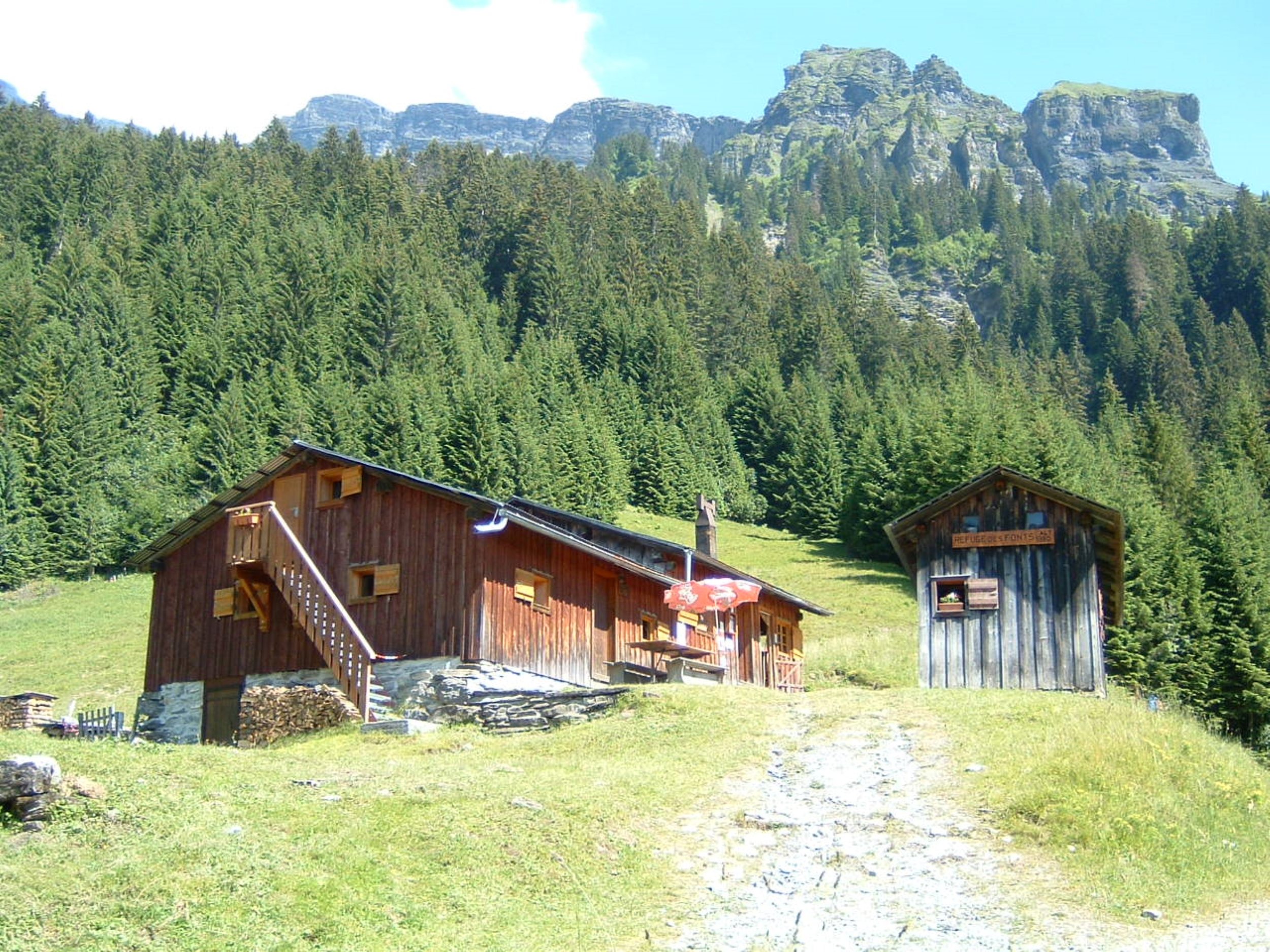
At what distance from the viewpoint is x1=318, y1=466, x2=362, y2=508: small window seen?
29375mm

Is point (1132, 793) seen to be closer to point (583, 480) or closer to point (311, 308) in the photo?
point (583, 480)

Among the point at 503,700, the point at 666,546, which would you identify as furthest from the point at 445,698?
the point at 666,546

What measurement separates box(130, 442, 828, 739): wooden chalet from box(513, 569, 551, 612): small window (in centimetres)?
4

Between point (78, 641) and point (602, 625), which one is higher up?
point (602, 625)

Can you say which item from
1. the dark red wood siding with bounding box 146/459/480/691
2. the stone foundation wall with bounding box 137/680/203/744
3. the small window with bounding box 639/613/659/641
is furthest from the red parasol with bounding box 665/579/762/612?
the stone foundation wall with bounding box 137/680/203/744

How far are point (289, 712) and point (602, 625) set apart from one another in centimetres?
752

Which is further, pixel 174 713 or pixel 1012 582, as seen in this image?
pixel 174 713

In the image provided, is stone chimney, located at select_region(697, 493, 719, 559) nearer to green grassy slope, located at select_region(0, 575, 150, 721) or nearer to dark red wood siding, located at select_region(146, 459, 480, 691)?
dark red wood siding, located at select_region(146, 459, 480, 691)

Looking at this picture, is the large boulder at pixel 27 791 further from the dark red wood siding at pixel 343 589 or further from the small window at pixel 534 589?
the small window at pixel 534 589

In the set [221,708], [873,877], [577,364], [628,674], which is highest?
[577,364]

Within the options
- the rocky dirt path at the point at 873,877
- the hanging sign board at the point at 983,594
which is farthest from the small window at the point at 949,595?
the rocky dirt path at the point at 873,877

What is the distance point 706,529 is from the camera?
44.0 metres

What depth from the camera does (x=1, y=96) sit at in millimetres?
152125

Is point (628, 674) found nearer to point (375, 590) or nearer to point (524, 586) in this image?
point (524, 586)
